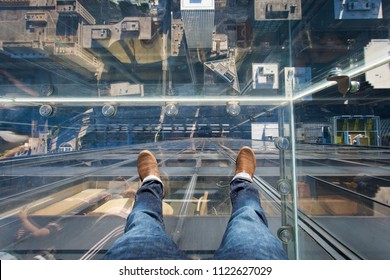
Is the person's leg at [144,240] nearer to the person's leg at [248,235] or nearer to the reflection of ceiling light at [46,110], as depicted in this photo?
the person's leg at [248,235]

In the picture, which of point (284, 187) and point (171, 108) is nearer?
point (284, 187)

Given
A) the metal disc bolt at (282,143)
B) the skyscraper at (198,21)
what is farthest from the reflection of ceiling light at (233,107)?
the skyscraper at (198,21)

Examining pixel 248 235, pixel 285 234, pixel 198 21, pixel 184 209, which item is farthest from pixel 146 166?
pixel 198 21

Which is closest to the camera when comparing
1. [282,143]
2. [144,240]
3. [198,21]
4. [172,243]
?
[144,240]

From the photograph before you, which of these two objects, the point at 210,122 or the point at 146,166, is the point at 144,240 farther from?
the point at 210,122

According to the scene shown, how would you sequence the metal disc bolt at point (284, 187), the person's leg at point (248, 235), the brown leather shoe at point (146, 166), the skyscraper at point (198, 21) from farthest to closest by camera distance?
1. the skyscraper at point (198, 21)
2. the metal disc bolt at point (284, 187)
3. the brown leather shoe at point (146, 166)
4. the person's leg at point (248, 235)
